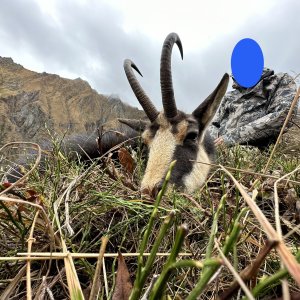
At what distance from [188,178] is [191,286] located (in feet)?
10.4

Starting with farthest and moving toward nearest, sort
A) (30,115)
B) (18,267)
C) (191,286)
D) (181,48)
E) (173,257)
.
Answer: (30,115) → (181,48) → (18,267) → (191,286) → (173,257)

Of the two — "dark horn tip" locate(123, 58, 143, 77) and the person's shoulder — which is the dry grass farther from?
the person's shoulder

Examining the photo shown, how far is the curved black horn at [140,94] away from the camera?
243 inches

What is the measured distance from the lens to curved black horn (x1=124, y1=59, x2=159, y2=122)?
6169mm

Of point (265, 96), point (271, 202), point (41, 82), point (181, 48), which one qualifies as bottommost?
point (271, 202)

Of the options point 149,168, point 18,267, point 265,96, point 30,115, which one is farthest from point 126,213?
point 30,115

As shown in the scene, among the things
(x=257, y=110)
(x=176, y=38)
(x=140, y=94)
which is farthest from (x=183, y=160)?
(x=257, y=110)

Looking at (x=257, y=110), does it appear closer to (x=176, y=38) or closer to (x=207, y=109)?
(x=176, y=38)

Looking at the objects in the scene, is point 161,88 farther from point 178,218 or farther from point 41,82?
point 41,82

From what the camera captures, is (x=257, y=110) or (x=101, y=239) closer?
(x=101, y=239)

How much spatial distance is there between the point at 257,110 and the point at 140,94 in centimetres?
817

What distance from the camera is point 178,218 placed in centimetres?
205

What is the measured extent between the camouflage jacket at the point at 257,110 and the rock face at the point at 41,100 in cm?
8904

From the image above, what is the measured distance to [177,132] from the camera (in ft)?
17.8
